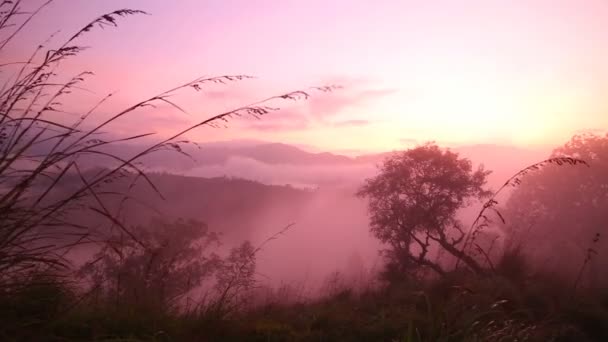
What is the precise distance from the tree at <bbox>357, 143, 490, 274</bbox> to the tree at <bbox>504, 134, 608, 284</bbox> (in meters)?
11.7

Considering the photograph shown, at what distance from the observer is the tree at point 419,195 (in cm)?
2405

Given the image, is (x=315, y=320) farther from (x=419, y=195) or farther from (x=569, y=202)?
(x=569, y=202)

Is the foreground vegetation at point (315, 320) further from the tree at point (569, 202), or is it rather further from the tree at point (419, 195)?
the tree at point (569, 202)

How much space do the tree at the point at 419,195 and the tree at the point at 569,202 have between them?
11.7 metres

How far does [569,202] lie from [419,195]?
782 inches

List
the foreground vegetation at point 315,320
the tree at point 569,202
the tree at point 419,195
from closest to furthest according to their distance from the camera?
the foreground vegetation at point 315,320 → the tree at point 419,195 → the tree at point 569,202

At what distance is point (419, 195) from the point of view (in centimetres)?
2462

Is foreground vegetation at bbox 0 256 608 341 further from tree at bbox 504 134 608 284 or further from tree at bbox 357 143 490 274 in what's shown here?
tree at bbox 504 134 608 284

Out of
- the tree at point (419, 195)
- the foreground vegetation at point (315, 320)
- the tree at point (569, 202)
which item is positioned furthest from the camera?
the tree at point (569, 202)

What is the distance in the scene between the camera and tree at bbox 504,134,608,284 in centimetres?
3388

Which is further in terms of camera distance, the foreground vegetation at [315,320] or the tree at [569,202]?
the tree at [569,202]

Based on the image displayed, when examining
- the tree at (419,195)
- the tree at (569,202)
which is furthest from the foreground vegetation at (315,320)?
the tree at (569,202)

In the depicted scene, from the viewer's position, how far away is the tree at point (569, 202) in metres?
33.9

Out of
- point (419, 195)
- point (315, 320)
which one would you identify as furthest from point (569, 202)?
point (315, 320)
